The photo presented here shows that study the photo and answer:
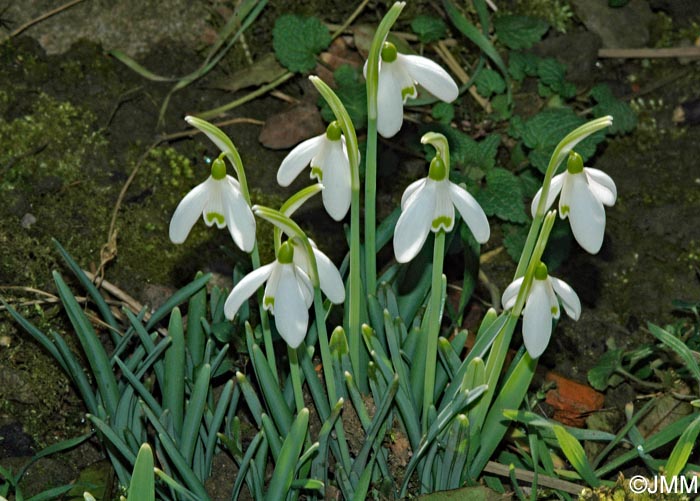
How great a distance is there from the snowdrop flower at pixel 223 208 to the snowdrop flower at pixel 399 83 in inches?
12.2

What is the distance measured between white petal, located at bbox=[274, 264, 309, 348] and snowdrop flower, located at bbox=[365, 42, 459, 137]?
1.17 feet

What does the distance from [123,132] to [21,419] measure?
97 cm

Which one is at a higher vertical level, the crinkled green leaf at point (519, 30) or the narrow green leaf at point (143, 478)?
the narrow green leaf at point (143, 478)

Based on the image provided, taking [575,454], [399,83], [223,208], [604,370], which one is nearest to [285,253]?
[223,208]

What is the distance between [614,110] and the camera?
3059mm

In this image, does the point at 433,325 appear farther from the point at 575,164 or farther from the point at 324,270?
the point at 575,164

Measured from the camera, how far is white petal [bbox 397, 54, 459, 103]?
72.1 inches

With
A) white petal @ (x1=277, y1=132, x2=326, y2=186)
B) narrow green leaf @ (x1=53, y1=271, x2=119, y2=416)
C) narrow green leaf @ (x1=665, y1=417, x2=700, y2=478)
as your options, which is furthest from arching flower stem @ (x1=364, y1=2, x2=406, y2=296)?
narrow green leaf @ (x1=665, y1=417, x2=700, y2=478)

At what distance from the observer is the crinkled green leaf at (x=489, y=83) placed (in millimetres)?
3070

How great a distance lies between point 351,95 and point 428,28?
0.40m

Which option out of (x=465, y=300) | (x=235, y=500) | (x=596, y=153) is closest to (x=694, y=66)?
(x=596, y=153)

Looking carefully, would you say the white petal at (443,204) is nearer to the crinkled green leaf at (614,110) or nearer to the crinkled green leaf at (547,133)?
the crinkled green leaf at (547,133)

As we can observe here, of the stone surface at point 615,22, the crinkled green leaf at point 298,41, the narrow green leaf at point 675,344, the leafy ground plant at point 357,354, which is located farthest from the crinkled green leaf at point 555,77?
the narrow green leaf at point 675,344

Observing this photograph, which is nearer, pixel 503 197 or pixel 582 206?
pixel 582 206
